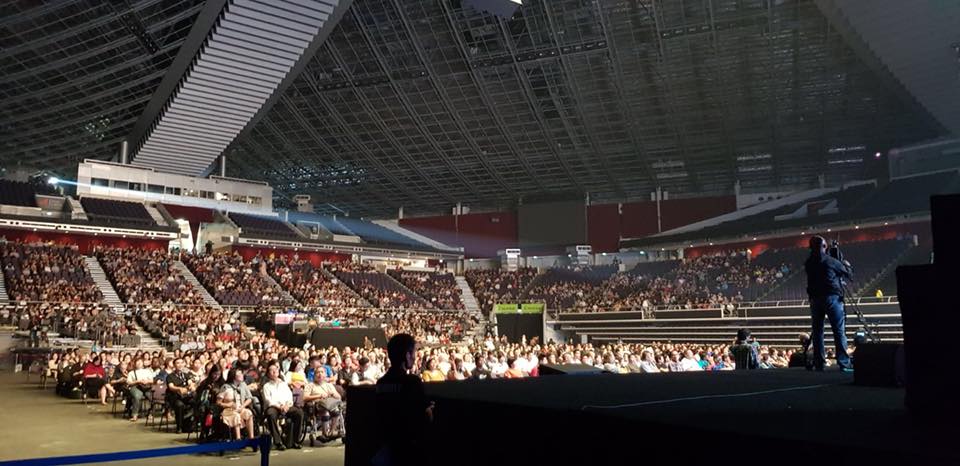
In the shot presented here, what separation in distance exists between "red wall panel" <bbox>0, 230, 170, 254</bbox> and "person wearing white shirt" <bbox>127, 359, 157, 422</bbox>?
24488 mm

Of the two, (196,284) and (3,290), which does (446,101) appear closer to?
(196,284)

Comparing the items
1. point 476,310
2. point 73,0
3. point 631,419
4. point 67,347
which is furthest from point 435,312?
point 631,419

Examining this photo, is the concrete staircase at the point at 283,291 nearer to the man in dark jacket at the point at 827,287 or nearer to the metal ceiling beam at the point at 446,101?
the metal ceiling beam at the point at 446,101

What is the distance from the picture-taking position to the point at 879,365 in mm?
4602

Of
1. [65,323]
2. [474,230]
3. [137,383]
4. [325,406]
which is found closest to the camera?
[325,406]

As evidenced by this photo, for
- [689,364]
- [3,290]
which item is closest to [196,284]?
[3,290]

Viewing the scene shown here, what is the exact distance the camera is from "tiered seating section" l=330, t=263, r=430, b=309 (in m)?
35.6

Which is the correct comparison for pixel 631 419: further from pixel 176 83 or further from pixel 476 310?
pixel 476 310

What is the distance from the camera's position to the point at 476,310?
38.1 meters

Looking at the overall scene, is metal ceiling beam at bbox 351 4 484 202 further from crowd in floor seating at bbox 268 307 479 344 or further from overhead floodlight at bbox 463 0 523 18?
crowd in floor seating at bbox 268 307 479 344

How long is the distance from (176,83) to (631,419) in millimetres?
30009

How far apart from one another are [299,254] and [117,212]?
11167 millimetres

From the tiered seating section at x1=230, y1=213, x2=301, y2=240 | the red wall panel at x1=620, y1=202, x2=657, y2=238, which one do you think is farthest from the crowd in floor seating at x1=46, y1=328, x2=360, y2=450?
the red wall panel at x1=620, y1=202, x2=657, y2=238

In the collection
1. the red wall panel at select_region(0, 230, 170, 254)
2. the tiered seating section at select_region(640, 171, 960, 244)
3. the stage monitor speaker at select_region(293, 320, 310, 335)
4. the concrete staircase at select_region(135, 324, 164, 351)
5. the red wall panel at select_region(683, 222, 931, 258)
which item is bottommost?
the concrete staircase at select_region(135, 324, 164, 351)
